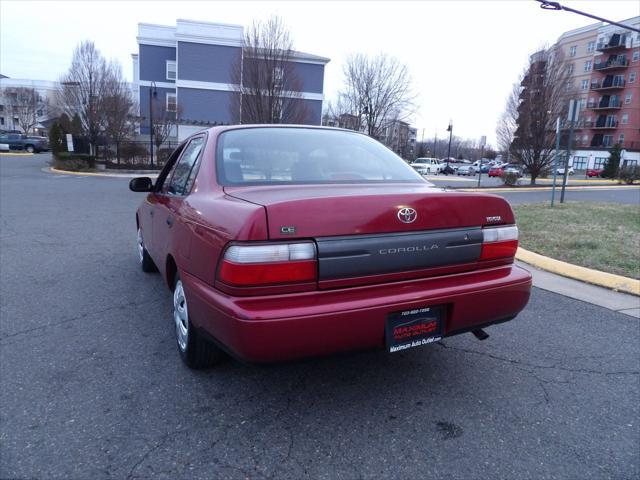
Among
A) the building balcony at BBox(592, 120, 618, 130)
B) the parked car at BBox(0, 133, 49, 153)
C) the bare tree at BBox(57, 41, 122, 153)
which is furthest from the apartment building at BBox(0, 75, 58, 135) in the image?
the building balcony at BBox(592, 120, 618, 130)

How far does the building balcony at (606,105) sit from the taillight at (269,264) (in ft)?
242

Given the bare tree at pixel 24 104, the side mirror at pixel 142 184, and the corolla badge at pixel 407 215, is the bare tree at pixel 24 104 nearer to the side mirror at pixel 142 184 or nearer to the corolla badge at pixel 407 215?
the side mirror at pixel 142 184

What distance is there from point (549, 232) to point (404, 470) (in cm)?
704

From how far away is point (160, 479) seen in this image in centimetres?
201

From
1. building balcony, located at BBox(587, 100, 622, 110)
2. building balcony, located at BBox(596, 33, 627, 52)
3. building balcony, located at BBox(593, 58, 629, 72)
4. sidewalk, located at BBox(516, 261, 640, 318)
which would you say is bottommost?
sidewalk, located at BBox(516, 261, 640, 318)

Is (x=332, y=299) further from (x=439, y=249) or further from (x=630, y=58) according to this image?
(x=630, y=58)

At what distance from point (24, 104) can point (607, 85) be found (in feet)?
287

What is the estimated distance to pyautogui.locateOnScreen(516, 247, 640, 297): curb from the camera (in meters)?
4.96

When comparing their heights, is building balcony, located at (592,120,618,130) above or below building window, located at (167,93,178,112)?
above

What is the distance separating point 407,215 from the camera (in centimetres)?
235

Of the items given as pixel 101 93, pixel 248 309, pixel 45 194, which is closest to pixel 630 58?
pixel 101 93

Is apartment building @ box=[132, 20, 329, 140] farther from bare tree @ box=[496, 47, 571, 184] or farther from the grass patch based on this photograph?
the grass patch

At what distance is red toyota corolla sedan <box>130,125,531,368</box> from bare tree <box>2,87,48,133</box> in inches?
3308

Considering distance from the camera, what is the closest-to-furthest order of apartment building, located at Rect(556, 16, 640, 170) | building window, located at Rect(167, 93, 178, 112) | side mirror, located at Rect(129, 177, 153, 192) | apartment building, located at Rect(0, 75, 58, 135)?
side mirror, located at Rect(129, 177, 153, 192), building window, located at Rect(167, 93, 178, 112), apartment building, located at Rect(556, 16, 640, 170), apartment building, located at Rect(0, 75, 58, 135)
